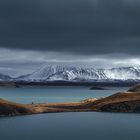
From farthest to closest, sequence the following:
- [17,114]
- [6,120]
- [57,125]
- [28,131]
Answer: [17,114] < [6,120] < [57,125] < [28,131]

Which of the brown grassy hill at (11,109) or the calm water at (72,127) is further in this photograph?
the brown grassy hill at (11,109)

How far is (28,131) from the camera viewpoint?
128 m

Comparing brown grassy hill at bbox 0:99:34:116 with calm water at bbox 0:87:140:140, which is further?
brown grassy hill at bbox 0:99:34:116

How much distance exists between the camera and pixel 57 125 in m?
142

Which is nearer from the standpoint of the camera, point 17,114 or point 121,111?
point 17,114

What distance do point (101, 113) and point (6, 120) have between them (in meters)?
47.9

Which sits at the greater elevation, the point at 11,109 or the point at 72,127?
the point at 11,109

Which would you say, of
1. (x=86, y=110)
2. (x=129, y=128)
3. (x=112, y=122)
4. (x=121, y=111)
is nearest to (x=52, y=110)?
(x=86, y=110)

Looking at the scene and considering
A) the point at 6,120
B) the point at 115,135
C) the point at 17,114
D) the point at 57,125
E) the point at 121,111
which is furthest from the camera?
the point at 121,111

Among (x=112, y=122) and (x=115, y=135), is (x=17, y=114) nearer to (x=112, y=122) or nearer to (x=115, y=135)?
(x=112, y=122)

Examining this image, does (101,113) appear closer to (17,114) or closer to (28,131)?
(17,114)

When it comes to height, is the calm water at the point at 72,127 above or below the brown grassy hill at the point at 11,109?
below

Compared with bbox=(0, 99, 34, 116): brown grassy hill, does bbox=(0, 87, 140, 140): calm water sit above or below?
below

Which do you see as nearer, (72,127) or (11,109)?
(72,127)
